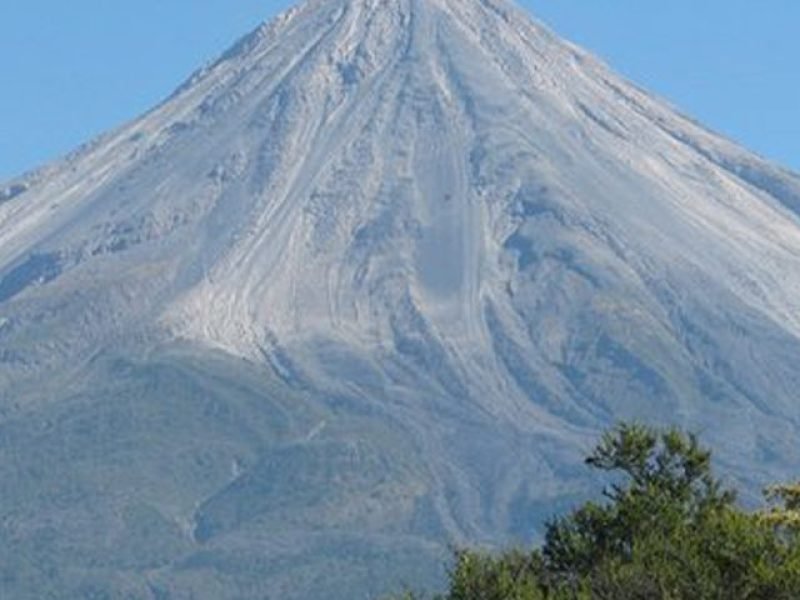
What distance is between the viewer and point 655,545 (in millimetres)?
41844

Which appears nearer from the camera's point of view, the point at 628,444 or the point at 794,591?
the point at 794,591

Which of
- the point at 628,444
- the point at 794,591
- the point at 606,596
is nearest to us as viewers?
the point at 794,591

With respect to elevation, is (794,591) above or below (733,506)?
below

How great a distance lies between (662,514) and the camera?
147 feet

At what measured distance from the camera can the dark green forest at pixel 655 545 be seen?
39719 millimetres

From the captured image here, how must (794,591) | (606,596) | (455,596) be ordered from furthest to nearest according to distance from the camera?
(455,596), (606,596), (794,591)

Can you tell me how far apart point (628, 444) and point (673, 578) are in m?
7.31

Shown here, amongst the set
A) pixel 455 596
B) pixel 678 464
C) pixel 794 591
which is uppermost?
pixel 678 464

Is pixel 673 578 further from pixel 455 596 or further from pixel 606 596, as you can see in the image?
pixel 455 596

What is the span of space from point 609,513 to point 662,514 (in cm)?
137

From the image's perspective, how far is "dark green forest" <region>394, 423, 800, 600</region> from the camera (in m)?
39.7

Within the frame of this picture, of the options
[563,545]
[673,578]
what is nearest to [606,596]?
[673,578]

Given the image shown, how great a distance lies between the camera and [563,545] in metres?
45.9

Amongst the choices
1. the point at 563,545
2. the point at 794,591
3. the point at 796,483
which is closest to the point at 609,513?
the point at 563,545
